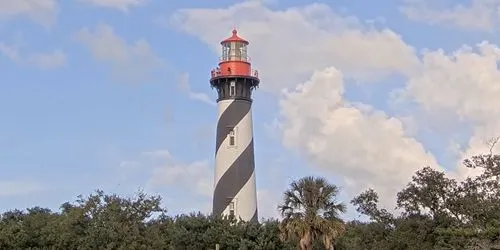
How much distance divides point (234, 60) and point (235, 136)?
542cm

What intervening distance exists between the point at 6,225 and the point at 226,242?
14135 millimetres

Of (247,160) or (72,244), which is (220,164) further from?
(72,244)

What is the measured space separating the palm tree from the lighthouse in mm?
12952

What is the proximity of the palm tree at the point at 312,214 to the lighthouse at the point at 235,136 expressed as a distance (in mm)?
12952

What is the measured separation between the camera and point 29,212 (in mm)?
66125

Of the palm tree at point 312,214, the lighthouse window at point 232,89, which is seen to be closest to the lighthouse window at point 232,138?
the lighthouse window at point 232,89

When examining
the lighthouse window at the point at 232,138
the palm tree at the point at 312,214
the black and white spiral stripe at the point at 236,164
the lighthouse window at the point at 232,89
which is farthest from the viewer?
the lighthouse window at the point at 232,89

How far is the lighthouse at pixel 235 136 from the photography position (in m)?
58.8

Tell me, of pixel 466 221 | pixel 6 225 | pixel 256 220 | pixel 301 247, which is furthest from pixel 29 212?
pixel 466 221

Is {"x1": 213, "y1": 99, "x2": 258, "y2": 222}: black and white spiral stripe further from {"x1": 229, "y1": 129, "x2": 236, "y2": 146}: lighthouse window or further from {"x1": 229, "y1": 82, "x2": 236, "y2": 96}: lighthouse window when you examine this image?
{"x1": 229, "y1": 82, "x2": 236, "y2": 96}: lighthouse window

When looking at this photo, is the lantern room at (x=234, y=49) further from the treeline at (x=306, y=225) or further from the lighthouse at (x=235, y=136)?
the treeline at (x=306, y=225)

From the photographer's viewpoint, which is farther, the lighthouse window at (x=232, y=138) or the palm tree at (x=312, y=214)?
the lighthouse window at (x=232, y=138)

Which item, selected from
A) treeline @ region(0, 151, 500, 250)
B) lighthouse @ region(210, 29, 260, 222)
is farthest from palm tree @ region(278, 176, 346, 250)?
lighthouse @ region(210, 29, 260, 222)

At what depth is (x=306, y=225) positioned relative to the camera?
4419cm
